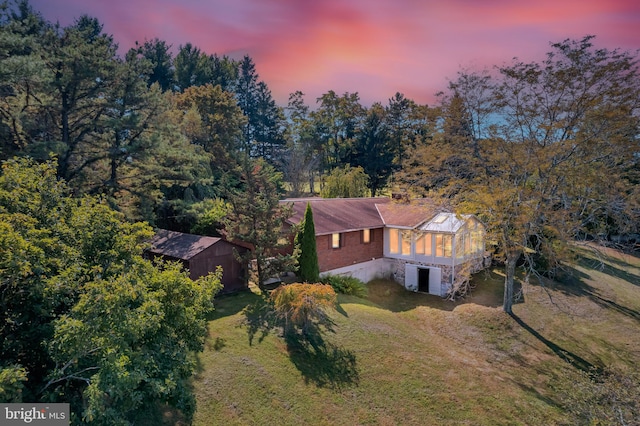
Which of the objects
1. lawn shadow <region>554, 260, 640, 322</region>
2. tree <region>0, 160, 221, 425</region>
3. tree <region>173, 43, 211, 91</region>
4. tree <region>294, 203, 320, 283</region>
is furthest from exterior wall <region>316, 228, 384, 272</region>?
tree <region>173, 43, 211, 91</region>

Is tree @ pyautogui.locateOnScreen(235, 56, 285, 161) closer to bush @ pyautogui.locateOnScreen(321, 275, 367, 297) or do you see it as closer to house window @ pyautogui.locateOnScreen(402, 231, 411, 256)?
house window @ pyautogui.locateOnScreen(402, 231, 411, 256)

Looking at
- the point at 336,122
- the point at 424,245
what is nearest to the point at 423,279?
the point at 424,245

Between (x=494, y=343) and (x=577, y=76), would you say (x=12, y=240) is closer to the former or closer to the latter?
(x=494, y=343)

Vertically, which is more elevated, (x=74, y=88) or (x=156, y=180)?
(x=74, y=88)

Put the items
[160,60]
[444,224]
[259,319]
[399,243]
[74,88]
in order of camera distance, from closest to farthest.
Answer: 1. [259,319]
2. [74,88]
3. [444,224]
4. [399,243]
5. [160,60]

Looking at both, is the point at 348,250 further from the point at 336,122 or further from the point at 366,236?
the point at 336,122

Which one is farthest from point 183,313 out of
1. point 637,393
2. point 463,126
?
point 463,126

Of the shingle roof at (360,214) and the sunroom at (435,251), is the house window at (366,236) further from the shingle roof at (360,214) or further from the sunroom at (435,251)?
the sunroom at (435,251)
